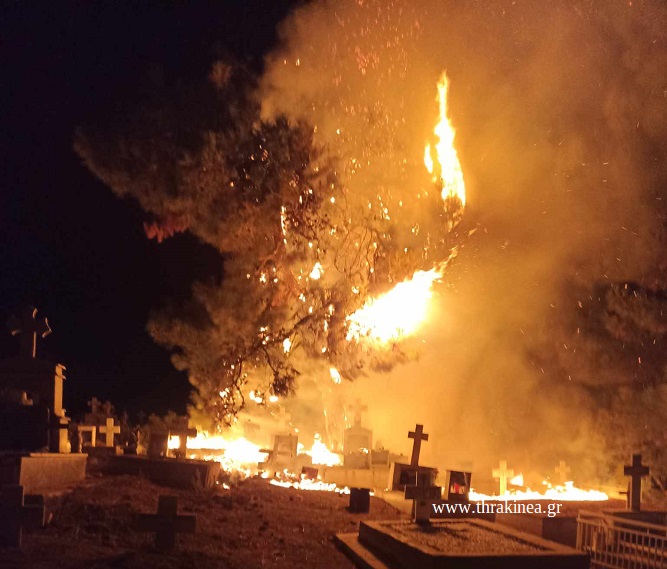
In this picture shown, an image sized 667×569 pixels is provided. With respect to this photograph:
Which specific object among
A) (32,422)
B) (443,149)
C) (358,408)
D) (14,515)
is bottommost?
(14,515)

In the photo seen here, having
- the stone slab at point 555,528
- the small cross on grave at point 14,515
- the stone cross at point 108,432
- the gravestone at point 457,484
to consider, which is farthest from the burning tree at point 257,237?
the small cross on grave at point 14,515

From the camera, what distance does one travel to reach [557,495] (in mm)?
16219

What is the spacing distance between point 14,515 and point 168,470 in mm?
4950

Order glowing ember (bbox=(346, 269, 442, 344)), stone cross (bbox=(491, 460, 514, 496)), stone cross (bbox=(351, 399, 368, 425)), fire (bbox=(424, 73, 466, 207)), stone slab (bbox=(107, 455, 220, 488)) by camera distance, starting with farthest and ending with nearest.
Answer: stone cross (bbox=(351, 399, 368, 425)) → fire (bbox=(424, 73, 466, 207)) → glowing ember (bbox=(346, 269, 442, 344)) → stone cross (bbox=(491, 460, 514, 496)) → stone slab (bbox=(107, 455, 220, 488))

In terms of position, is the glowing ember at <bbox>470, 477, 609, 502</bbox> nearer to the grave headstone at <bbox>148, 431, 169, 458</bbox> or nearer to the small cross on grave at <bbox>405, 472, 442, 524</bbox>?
the small cross on grave at <bbox>405, 472, 442, 524</bbox>

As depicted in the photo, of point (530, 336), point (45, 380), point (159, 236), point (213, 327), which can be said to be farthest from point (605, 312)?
point (45, 380)

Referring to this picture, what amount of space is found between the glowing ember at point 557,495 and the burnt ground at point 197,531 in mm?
3000

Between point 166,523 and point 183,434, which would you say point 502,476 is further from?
point 166,523

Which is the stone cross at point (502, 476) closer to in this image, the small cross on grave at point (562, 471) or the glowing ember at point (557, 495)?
the glowing ember at point (557, 495)

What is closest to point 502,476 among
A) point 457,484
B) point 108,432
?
point 457,484

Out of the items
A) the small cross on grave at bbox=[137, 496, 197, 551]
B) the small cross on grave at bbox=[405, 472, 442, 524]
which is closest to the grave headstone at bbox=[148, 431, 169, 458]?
the small cross on grave at bbox=[405, 472, 442, 524]

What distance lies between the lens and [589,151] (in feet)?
63.2

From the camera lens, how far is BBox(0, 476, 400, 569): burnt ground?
27.2ft

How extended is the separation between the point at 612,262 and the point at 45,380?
13.1 m
